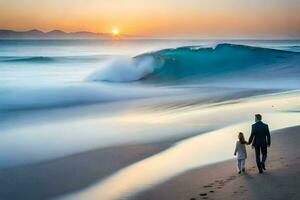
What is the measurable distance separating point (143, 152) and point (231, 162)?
2.13 metres

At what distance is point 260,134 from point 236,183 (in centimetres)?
102

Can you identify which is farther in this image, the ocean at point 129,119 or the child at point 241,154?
the ocean at point 129,119

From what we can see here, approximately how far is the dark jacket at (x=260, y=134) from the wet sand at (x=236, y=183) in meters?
0.44

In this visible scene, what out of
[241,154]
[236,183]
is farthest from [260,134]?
[236,183]

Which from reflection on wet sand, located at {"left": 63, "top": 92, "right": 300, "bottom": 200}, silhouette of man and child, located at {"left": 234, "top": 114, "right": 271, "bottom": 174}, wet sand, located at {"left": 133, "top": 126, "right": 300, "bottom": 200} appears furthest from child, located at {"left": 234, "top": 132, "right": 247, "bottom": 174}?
reflection on wet sand, located at {"left": 63, "top": 92, "right": 300, "bottom": 200}

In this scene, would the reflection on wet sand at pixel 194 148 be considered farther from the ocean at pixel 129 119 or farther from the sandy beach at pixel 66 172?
the sandy beach at pixel 66 172

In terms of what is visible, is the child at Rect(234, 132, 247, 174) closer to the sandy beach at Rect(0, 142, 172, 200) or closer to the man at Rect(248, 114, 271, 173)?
the man at Rect(248, 114, 271, 173)

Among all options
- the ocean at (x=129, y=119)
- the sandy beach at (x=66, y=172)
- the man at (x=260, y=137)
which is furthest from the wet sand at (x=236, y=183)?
the sandy beach at (x=66, y=172)

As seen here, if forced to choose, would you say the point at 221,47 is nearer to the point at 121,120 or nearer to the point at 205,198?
the point at 121,120

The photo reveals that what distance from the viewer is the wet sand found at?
260 inches

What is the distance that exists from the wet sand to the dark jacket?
442 mm

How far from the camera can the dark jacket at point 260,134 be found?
781cm

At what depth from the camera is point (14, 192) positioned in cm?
760

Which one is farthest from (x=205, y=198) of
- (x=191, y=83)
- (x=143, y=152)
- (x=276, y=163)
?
→ (x=191, y=83)
